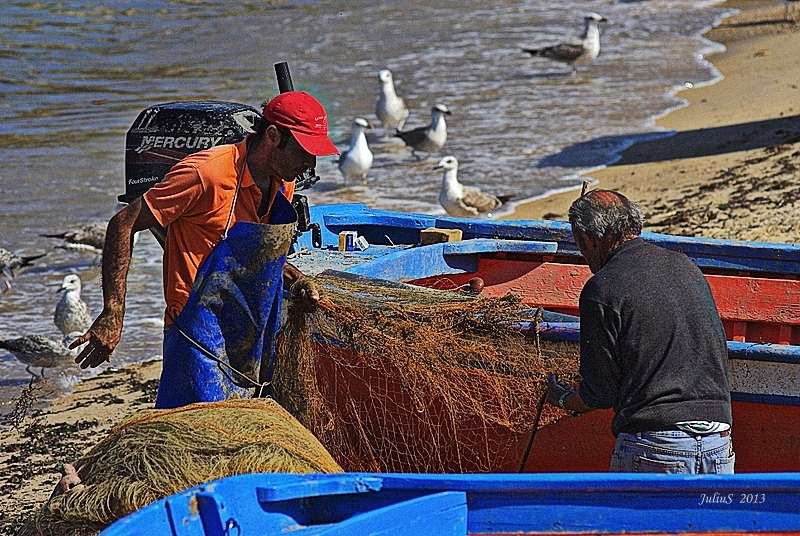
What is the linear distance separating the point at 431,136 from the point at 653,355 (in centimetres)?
1083

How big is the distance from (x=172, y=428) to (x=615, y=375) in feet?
5.03

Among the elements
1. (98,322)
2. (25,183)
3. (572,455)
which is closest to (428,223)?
(572,455)

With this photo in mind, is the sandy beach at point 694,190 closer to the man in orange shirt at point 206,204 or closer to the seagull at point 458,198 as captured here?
the seagull at point 458,198

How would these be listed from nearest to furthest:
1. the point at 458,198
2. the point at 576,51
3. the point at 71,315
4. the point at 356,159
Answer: the point at 71,315 < the point at 458,198 < the point at 356,159 < the point at 576,51

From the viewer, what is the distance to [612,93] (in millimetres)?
17891

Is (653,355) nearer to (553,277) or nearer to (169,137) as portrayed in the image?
(553,277)

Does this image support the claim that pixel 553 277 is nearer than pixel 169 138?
No

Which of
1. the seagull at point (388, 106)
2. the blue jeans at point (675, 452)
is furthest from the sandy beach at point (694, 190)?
the seagull at point (388, 106)

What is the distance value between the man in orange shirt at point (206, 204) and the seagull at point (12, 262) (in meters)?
6.16

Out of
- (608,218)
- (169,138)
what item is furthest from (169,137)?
(608,218)

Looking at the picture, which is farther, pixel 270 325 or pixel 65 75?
pixel 65 75

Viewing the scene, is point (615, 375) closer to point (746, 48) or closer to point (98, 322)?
point (98, 322)

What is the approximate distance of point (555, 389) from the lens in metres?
4.06

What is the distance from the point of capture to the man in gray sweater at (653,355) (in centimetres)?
351
